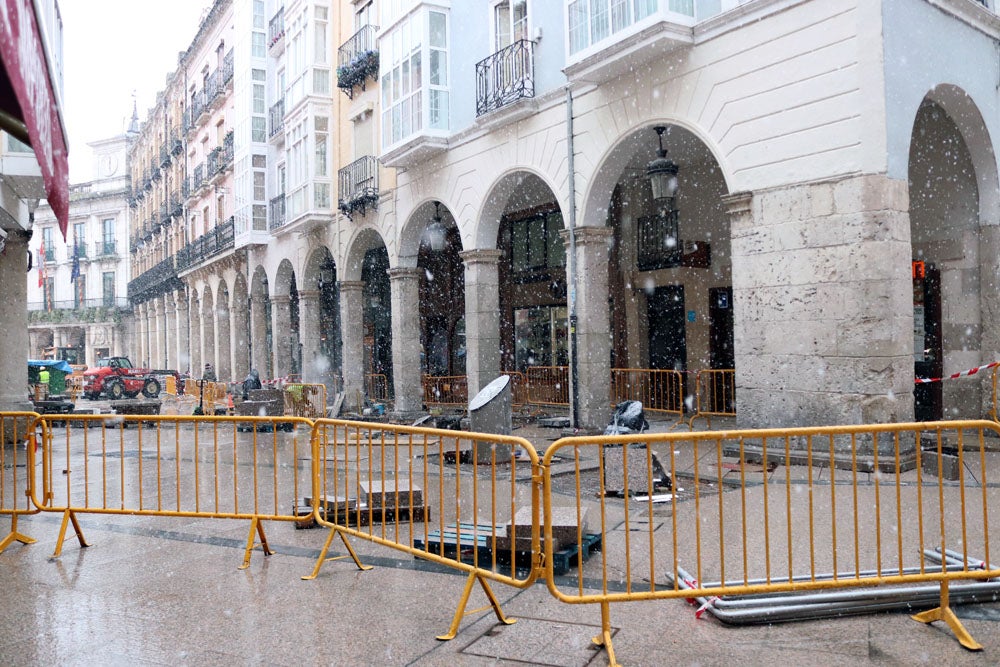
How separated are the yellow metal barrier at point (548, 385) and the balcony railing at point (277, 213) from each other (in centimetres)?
1031

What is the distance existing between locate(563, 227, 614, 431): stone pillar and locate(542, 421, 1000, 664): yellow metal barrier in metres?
2.90

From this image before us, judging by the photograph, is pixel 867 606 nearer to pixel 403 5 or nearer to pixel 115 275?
pixel 403 5

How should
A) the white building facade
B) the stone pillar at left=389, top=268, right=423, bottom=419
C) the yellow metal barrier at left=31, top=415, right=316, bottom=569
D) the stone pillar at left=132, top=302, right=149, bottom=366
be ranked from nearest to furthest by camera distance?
the yellow metal barrier at left=31, top=415, right=316, bottom=569 → the stone pillar at left=389, top=268, right=423, bottom=419 → the stone pillar at left=132, top=302, right=149, bottom=366 → the white building facade

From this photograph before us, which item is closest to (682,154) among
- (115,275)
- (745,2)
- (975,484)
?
(745,2)

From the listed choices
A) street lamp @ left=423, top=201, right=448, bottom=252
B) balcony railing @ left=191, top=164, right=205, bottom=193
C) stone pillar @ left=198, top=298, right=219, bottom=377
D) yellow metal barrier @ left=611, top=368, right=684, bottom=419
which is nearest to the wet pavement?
yellow metal barrier @ left=611, top=368, right=684, bottom=419

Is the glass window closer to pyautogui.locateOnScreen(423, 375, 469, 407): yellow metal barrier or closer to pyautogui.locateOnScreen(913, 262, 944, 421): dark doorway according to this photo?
pyautogui.locateOnScreen(423, 375, 469, 407): yellow metal barrier

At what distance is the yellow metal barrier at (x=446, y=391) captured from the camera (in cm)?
2117

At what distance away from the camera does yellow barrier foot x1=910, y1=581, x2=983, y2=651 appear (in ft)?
12.5

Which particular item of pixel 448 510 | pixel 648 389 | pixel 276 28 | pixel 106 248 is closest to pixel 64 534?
pixel 448 510

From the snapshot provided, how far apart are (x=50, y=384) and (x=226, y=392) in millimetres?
10066

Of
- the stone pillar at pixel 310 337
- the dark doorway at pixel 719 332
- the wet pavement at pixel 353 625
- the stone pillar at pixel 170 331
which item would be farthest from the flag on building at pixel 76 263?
the wet pavement at pixel 353 625

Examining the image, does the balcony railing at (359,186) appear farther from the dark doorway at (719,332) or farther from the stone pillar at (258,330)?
the stone pillar at (258,330)

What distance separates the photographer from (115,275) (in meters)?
63.8

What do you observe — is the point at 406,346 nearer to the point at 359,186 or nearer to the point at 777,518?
the point at 359,186
